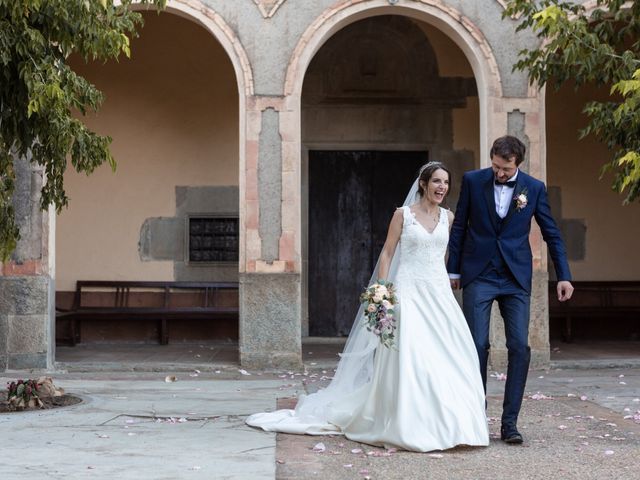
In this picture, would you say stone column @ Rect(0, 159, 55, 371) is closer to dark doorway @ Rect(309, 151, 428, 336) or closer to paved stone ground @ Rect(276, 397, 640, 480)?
dark doorway @ Rect(309, 151, 428, 336)

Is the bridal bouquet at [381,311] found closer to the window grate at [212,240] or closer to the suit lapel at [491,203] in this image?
the suit lapel at [491,203]

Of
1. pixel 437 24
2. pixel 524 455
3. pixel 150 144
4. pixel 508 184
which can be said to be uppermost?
pixel 437 24

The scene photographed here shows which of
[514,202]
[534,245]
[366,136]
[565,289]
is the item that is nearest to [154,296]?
[366,136]

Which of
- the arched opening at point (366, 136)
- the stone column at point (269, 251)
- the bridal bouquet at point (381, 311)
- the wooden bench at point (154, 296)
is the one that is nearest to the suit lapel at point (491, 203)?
the bridal bouquet at point (381, 311)

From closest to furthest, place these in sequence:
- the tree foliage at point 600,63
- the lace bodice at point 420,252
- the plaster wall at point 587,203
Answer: the lace bodice at point 420,252, the tree foliage at point 600,63, the plaster wall at point 587,203

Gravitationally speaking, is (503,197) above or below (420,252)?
above

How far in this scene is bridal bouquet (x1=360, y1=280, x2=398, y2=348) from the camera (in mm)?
6258

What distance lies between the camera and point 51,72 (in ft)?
21.7

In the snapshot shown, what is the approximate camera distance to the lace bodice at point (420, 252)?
6609 millimetres

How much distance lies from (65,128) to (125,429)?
2015 mm

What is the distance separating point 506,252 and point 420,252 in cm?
56

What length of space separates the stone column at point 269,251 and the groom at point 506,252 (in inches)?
165

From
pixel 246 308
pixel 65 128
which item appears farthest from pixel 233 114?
pixel 65 128

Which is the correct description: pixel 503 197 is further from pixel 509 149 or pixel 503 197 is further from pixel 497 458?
pixel 497 458
